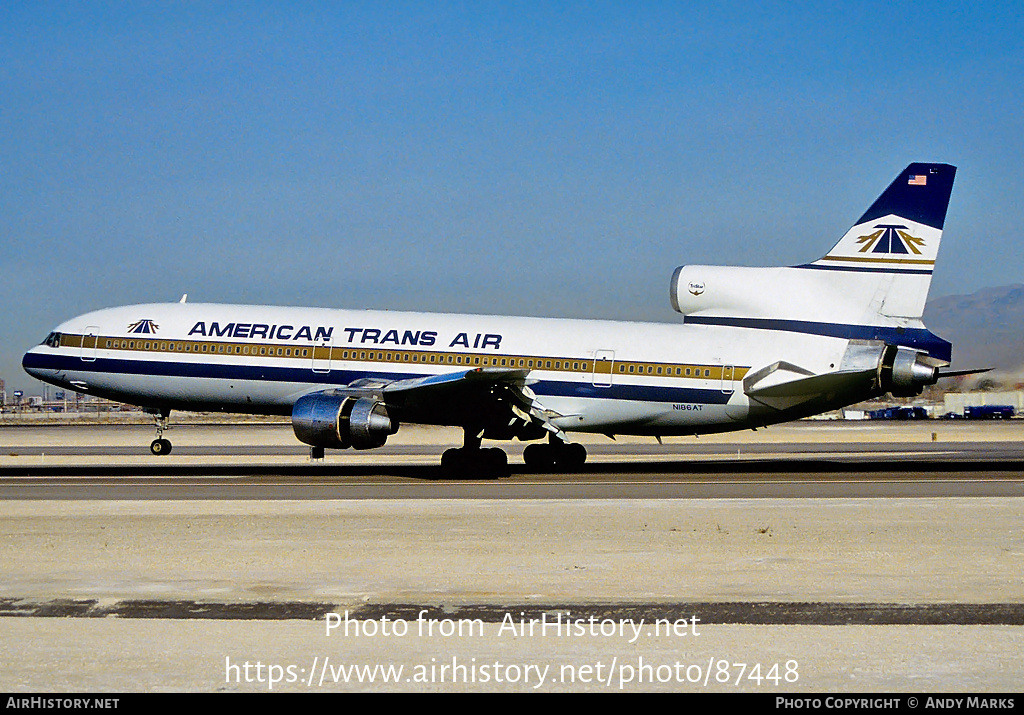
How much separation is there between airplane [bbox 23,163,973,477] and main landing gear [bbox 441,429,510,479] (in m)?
0.04

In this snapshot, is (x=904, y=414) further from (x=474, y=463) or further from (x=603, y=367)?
(x=474, y=463)

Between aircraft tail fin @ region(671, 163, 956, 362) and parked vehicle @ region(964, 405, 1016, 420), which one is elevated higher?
aircraft tail fin @ region(671, 163, 956, 362)

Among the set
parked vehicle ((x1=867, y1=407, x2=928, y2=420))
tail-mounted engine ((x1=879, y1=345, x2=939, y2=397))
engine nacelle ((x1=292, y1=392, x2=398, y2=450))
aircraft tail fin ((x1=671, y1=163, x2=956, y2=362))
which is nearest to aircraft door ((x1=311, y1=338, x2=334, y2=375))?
engine nacelle ((x1=292, y1=392, x2=398, y2=450))

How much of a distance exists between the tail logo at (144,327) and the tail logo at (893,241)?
21193 mm

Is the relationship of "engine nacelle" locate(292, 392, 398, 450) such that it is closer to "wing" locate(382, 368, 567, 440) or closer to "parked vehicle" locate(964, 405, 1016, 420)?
"wing" locate(382, 368, 567, 440)

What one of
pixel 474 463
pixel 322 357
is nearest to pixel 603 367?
pixel 474 463

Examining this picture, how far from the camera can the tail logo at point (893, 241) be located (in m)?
29.7

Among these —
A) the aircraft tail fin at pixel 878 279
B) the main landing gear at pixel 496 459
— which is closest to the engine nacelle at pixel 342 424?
the main landing gear at pixel 496 459

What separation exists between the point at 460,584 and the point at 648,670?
14.0ft

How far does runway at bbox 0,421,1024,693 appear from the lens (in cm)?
821

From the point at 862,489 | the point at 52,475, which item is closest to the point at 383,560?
the point at 862,489

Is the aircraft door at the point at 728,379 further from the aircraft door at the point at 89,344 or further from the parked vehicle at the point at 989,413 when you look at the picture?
the parked vehicle at the point at 989,413

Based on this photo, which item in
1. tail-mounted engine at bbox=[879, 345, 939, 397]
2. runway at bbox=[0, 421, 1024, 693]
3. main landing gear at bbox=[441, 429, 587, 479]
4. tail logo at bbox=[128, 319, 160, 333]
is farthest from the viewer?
tail logo at bbox=[128, 319, 160, 333]
